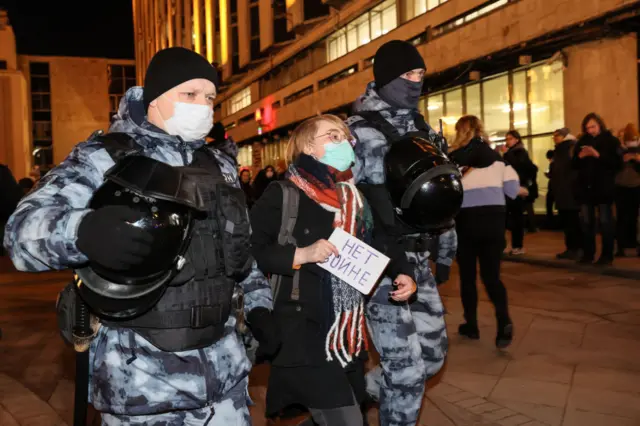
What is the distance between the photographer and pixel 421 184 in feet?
11.0

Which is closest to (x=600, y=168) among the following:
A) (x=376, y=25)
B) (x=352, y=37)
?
(x=376, y=25)

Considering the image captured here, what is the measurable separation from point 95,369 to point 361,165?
1.84 metres

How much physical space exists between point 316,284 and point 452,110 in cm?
1786

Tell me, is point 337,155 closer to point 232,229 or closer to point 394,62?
point 394,62

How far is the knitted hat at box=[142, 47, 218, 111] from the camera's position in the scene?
91.8 inches

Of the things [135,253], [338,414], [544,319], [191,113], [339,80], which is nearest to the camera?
[135,253]

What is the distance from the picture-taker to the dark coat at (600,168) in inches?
381

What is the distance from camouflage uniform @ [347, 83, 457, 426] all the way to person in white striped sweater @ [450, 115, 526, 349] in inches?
87.4

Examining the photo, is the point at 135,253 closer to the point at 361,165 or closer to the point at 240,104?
the point at 361,165

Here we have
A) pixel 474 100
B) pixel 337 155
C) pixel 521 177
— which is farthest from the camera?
pixel 474 100

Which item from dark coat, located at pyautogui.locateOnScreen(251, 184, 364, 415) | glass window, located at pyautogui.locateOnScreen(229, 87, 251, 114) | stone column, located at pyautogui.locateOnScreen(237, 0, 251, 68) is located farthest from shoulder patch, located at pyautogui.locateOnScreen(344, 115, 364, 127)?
glass window, located at pyautogui.locateOnScreen(229, 87, 251, 114)

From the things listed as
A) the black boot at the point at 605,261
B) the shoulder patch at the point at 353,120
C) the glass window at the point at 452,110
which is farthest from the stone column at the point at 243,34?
Answer: the shoulder patch at the point at 353,120

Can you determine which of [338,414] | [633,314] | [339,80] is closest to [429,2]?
[339,80]

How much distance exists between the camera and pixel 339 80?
27438mm
